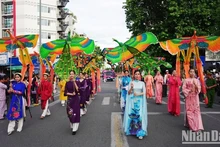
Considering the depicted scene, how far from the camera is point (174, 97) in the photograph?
10.4m

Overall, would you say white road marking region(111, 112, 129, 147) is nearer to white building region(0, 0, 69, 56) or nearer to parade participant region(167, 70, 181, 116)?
parade participant region(167, 70, 181, 116)

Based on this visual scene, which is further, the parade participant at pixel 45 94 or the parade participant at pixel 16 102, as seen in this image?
the parade participant at pixel 45 94

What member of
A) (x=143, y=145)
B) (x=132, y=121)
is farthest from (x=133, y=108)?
(x=143, y=145)

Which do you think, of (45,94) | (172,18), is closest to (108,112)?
(45,94)

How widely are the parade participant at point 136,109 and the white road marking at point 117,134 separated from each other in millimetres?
274

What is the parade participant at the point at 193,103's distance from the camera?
281 inches

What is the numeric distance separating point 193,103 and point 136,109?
1713 millimetres

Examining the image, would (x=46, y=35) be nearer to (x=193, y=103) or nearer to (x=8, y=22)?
→ (x=8, y=22)

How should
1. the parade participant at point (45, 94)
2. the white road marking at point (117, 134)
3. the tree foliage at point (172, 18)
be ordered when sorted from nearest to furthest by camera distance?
the white road marking at point (117, 134)
the parade participant at point (45, 94)
the tree foliage at point (172, 18)

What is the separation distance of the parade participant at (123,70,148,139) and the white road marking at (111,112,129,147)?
0.90 feet

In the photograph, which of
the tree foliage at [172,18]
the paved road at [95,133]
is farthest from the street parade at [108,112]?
the tree foliage at [172,18]

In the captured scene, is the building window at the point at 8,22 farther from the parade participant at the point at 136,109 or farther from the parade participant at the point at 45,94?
the parade participant at the point at 136,109

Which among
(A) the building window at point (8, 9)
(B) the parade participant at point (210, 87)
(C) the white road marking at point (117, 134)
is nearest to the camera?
(C) the white road marking at point (117, 134)

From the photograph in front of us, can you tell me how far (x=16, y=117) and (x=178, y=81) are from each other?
6.51 meters
